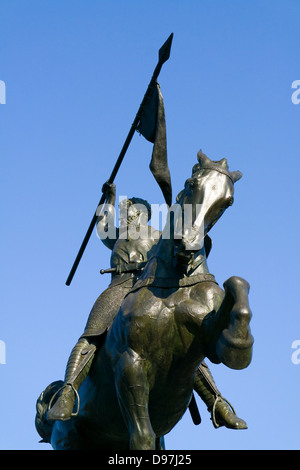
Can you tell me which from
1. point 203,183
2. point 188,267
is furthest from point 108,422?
point 203,183

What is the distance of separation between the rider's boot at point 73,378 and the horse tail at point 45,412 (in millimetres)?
1102

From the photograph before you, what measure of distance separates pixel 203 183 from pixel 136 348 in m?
1.88

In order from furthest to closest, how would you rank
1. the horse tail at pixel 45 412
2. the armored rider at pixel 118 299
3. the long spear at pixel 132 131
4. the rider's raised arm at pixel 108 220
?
the rider's raised arm at pixel 108 220, the horse tail at pixel 45 412, the long spear at pixel 132 131, the armored rider at pixel 118 299

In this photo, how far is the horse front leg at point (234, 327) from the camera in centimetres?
800

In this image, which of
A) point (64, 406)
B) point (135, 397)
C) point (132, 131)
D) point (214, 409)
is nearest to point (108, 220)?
point (132, 131)

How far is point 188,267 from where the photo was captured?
9102 millimetres

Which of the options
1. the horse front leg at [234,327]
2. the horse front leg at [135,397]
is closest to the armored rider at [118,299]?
the horse front leg at [135,397]

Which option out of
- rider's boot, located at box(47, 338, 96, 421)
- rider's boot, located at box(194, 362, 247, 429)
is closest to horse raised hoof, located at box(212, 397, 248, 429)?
rider's boot, located at box(194, 362, 247, 429)

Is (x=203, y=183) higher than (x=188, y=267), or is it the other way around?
(x=203, y=183)

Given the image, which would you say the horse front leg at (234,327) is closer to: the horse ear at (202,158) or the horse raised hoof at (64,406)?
the horse ear at (202,158)

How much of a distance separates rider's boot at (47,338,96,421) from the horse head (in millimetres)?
2133

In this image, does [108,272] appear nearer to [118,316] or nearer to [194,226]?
[118,316]

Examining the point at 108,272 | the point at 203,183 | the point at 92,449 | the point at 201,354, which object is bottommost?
the point at 92,449

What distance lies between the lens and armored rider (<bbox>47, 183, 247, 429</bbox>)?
958 cm
